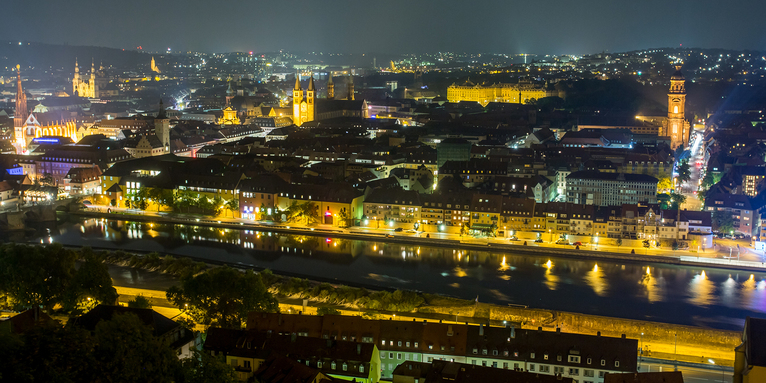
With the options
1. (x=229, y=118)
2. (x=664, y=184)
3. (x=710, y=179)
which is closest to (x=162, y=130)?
(x=229, y=118)

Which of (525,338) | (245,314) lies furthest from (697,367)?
(245,314)

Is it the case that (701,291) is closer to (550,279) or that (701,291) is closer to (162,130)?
(550,279)

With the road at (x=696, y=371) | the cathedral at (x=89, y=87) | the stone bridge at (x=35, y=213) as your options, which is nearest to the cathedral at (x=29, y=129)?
the stone bridge at (x=35, y=213)

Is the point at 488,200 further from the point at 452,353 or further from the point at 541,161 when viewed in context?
the point at 452,353

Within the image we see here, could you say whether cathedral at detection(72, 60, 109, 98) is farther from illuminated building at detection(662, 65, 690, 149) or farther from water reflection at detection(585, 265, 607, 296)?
water reflection at detection(585, 265, 607, 296)

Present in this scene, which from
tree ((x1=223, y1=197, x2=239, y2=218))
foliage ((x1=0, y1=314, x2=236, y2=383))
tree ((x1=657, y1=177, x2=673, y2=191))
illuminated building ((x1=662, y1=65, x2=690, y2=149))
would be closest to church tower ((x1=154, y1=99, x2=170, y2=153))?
tree ((x1=223, y1=197, x2=239, y2=218))

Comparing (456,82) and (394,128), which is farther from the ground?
(456,82)

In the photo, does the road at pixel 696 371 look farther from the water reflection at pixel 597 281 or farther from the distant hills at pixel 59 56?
the distant hills at pixel 59 56
